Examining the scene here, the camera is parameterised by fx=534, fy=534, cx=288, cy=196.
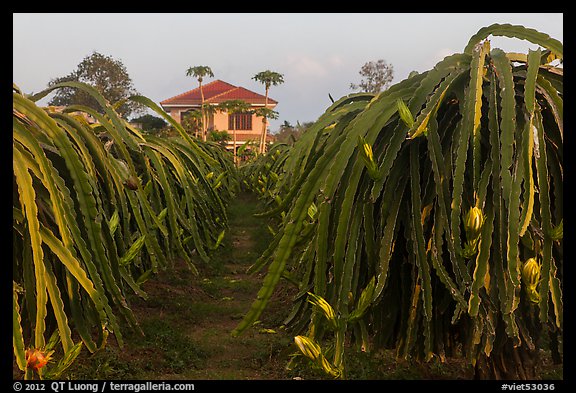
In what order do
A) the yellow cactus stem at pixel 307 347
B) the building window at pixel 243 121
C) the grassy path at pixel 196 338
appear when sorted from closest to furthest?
the yellow cactus stem at pixel 307 347, the grassy path at pixel 196 338, the building window at pixel 243 121

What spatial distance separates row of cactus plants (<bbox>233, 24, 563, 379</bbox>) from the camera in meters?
1.33

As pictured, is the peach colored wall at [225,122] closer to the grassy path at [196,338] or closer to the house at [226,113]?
the house at [226,113]

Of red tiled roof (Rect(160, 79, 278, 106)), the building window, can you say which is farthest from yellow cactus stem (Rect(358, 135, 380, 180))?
the building window

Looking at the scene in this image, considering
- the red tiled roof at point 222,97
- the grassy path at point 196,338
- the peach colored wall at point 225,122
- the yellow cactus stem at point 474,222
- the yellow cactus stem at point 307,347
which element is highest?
the red tiled roof at point 222,97

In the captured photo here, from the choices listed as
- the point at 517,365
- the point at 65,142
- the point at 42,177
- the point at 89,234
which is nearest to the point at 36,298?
the point at 89,234

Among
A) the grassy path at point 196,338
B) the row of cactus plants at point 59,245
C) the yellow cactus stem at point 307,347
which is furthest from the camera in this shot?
the grassy path at point 196,338

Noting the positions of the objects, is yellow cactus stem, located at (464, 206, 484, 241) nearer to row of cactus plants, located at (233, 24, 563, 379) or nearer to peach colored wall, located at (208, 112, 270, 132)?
row of cactus plants, located at (233, 24, 563, 379)

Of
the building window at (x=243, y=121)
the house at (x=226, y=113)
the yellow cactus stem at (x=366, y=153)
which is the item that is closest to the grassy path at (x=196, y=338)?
the yellow cactus stem at (x=366, y=153)

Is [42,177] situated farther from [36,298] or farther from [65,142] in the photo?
[36,298]

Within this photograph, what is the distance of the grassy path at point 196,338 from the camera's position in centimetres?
229

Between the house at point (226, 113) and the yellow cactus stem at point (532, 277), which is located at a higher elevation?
the house at point (226, 113)

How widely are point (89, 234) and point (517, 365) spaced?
135cm

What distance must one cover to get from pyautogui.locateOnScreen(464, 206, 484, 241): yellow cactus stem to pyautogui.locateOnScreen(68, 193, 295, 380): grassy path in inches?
22.0
